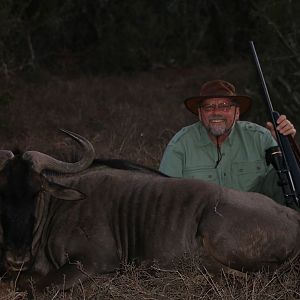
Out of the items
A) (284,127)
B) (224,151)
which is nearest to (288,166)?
(284,127)

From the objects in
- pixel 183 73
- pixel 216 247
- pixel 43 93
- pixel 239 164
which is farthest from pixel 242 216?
pixel 183 73

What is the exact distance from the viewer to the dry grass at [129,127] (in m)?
3.97

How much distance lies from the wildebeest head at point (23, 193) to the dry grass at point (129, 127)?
221mm

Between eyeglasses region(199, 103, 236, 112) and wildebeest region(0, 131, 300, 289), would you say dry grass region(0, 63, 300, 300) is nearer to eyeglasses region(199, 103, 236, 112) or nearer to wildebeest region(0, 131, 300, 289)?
wildebeest region(0, 131, 300, 289)

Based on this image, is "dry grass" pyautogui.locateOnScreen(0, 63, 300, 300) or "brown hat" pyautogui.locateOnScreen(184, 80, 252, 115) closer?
"dry grass" pyautogui.locateOnScreen(0, 63, 300, 300)

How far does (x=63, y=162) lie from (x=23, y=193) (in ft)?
1.17

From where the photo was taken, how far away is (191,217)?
4258mm

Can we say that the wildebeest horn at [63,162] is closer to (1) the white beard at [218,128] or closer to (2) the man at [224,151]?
(2) the man at [224,151]

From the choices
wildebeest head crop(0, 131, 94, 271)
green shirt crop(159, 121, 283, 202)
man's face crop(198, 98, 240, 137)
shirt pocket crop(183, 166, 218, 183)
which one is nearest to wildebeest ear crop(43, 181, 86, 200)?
wildebeest head crop(0, 131, 94, 271)

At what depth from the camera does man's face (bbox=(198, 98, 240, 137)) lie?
5.05 m

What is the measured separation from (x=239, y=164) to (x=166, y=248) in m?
1.08

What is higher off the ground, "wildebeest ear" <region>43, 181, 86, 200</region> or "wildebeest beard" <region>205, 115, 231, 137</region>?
"wildebeest beard" <region>205, 115, 231, 137</region>

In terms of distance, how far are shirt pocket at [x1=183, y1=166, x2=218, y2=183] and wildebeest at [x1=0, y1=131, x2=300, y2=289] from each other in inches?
22.2

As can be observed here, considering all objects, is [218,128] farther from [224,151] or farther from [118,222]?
[118,222]
